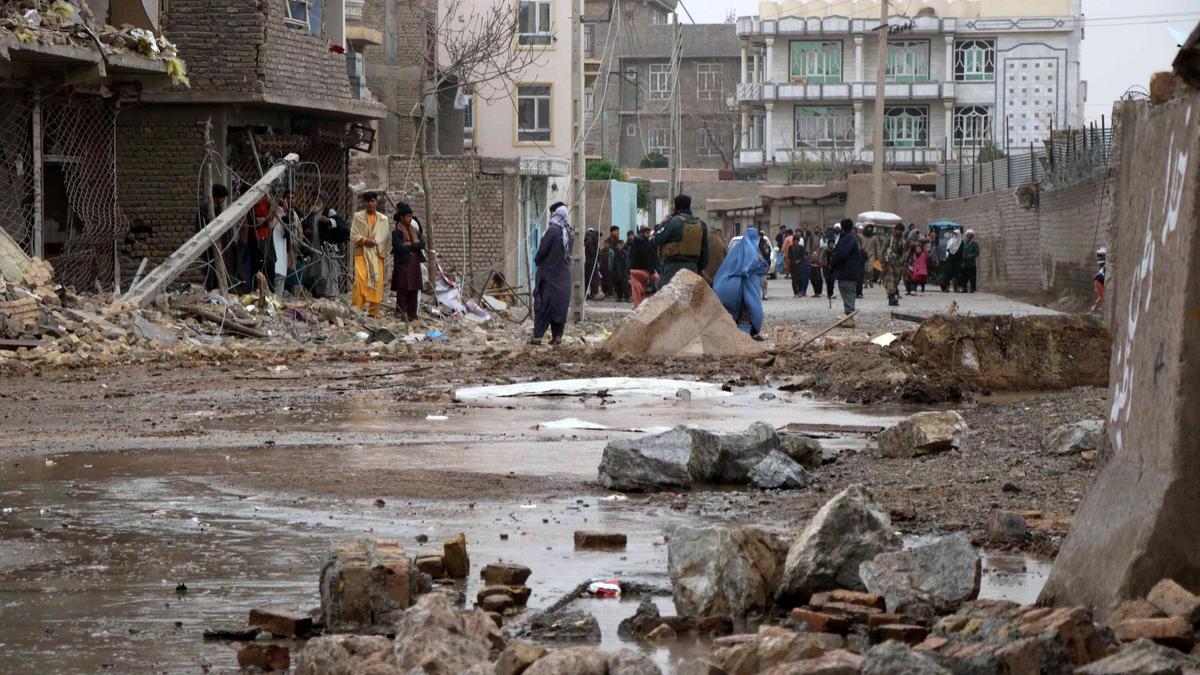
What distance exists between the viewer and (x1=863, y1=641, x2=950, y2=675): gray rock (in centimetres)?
341

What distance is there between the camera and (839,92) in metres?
81.8

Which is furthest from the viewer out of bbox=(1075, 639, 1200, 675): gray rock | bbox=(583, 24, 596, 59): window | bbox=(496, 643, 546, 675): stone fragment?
bbox=(583, 24, 596, 59): window

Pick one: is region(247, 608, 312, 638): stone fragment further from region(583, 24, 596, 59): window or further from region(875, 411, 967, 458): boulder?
region(583, 24, 596, 59): window

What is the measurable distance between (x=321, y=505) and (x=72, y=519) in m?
1.03

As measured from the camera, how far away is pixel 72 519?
6.38 m

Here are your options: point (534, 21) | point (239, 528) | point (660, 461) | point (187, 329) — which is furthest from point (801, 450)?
point (534, 21)

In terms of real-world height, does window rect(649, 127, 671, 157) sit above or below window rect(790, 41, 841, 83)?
below

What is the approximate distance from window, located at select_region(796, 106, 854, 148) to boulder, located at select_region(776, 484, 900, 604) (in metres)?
79.4

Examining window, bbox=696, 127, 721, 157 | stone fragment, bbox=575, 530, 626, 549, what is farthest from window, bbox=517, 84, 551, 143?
window, bbox=696, 127, 721, 157

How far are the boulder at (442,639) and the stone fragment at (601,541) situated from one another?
173 centimetres

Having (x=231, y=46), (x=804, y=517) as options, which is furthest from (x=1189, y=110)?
(x=231, y=46)

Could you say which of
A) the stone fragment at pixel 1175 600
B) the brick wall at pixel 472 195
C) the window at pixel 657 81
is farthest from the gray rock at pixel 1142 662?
the window at pixel 657 81

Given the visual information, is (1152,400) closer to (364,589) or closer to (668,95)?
(364,589)

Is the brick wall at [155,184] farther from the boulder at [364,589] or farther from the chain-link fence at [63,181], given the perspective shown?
the boulder at [364,589]
